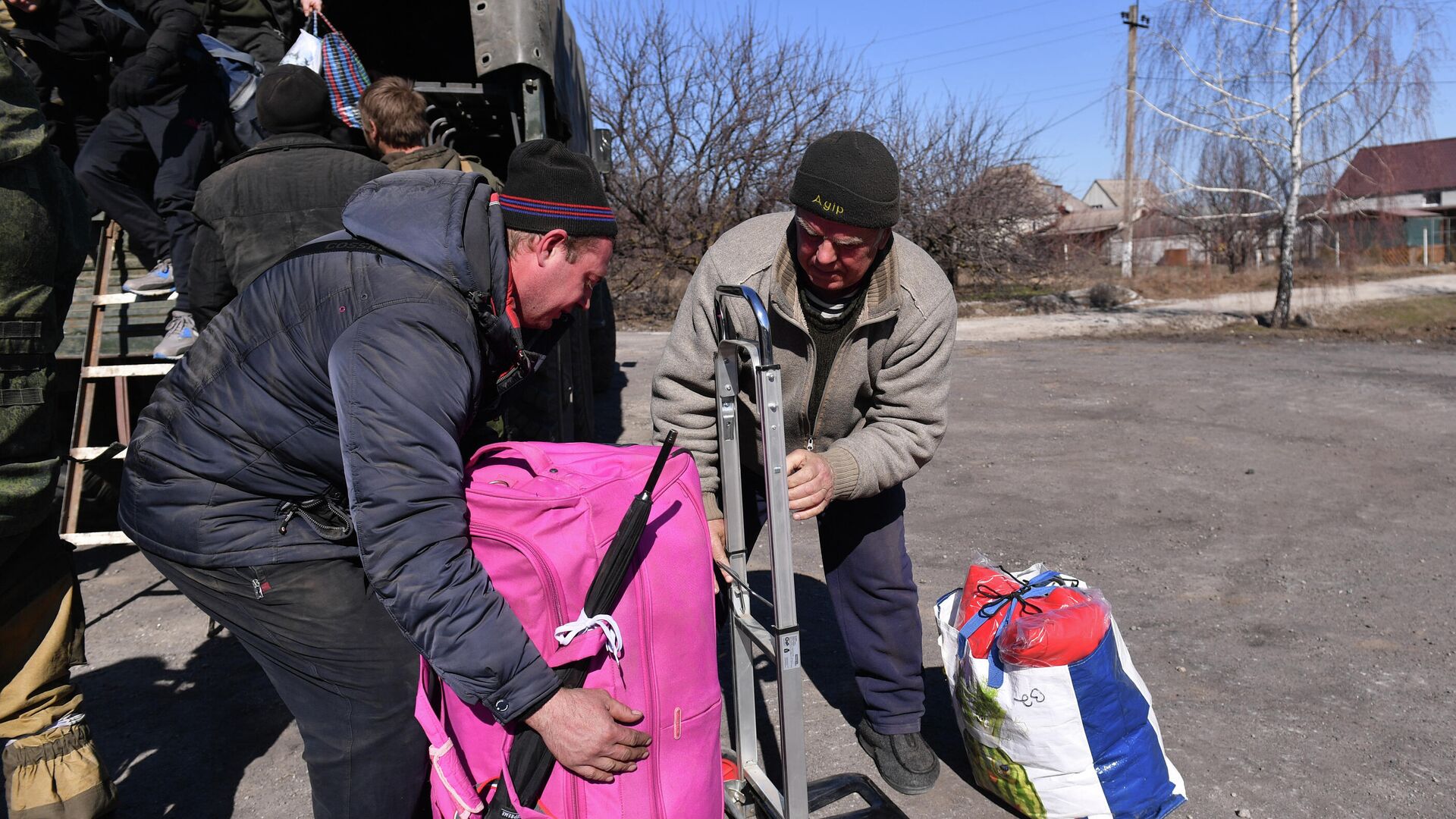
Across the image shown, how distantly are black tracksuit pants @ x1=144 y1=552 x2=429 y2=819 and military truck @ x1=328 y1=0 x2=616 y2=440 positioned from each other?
256cm

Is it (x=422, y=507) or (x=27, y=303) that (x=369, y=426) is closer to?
(x=422, y=507)

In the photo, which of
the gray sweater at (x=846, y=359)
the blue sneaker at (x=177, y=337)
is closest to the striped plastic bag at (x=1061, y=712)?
the gray sweater at (x=846, y=359)

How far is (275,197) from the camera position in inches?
149

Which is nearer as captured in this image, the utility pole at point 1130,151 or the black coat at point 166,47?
the black coat at point 166,47

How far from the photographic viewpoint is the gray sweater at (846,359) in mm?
2822

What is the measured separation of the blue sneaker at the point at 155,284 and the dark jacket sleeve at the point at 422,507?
421cm

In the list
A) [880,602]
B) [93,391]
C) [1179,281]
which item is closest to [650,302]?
[93,391]

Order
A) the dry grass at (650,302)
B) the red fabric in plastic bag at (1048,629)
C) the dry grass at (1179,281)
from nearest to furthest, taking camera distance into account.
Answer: the red fabric in plastic bag at (1048,629)
the dry grass at (650,302)
the dry grass at (1179,281)

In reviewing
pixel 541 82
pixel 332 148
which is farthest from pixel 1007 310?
pixel 332 148

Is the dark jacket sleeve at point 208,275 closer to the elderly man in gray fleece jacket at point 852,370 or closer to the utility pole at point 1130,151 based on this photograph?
the elderly man in gray fleece jacket at point 852,370

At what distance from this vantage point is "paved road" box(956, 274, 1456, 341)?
16.6 m

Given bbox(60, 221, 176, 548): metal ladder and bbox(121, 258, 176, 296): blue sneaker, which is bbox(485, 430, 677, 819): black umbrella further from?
bbox(121, 258, 176, 296): blue sneaker

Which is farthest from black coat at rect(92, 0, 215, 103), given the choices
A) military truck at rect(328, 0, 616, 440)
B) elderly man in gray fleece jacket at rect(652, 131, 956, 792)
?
elderly man in gray fleece jacket at rect(652, 131, 956, 792)

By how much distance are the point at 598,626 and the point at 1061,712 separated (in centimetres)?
149
